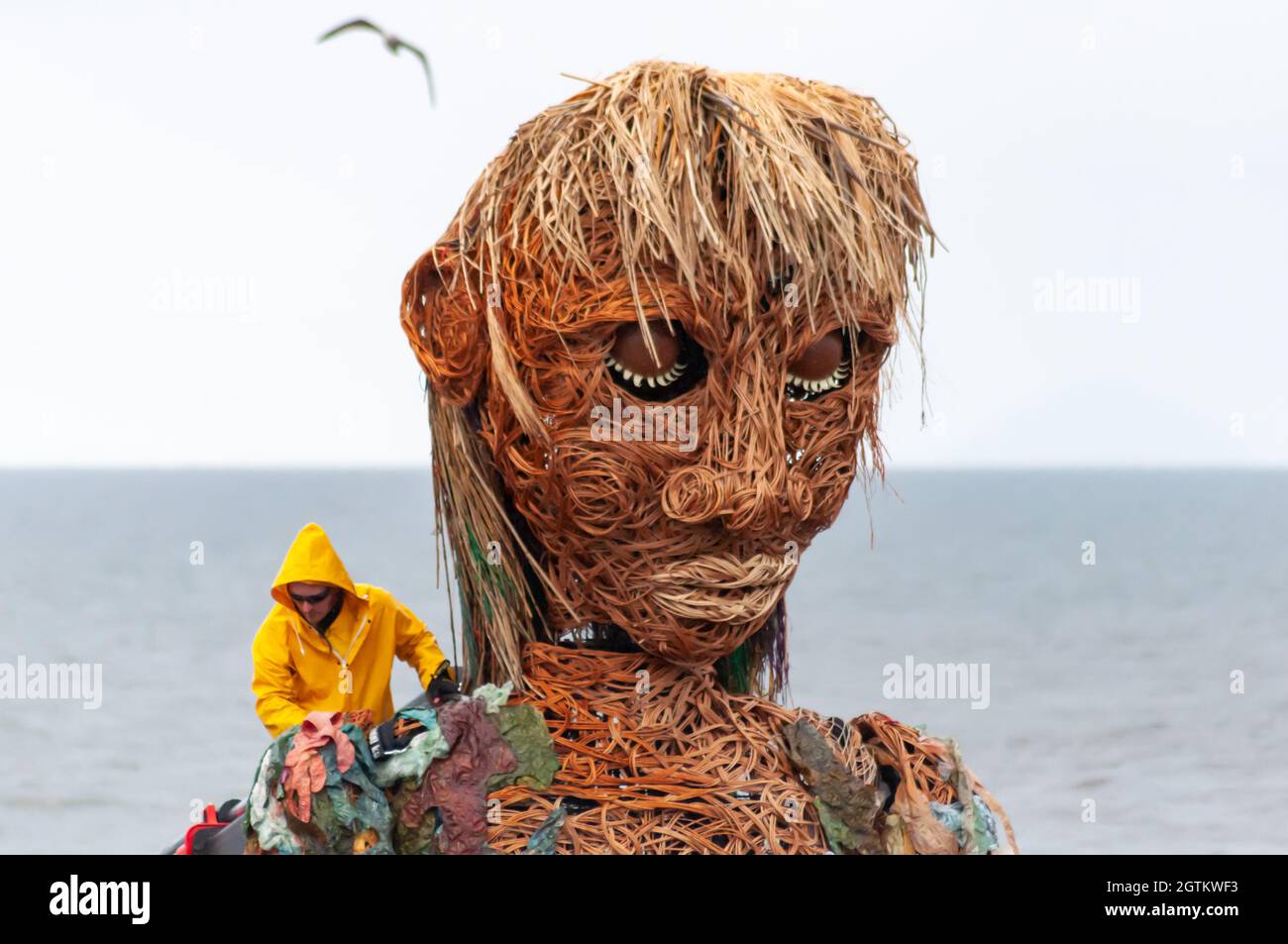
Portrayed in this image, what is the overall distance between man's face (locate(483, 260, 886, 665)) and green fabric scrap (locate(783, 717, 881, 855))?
274mm

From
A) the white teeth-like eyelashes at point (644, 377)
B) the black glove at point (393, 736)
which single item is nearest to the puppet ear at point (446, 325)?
the white teeth-like eyelashes at point (644, 377)

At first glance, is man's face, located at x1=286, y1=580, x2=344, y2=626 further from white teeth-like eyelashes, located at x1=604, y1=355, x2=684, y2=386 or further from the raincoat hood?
white teeth-like eyelashes, located at x1=604, y1=355, x2=684, y2=386

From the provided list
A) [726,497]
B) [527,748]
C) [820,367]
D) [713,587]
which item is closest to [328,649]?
[527,748]

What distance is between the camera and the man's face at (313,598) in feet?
11.4

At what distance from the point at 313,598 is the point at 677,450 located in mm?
971

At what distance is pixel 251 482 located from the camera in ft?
128

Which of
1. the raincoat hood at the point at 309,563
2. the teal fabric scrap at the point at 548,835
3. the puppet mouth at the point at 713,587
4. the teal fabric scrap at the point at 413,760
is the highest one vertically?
the raincoat hood at the point at 309,563

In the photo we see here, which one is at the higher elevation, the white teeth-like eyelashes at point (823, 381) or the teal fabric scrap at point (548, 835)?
the white teeth-like eyelashes at point (823, 381)

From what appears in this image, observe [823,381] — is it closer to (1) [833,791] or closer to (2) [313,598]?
(1) [833,791]

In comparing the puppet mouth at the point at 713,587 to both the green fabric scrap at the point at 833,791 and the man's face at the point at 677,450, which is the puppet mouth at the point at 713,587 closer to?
the man's face at the point at 677,450

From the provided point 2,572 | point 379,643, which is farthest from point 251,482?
point 379,643

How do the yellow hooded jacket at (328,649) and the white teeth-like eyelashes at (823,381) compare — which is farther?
the yellow hooded jacket at (328,649)
